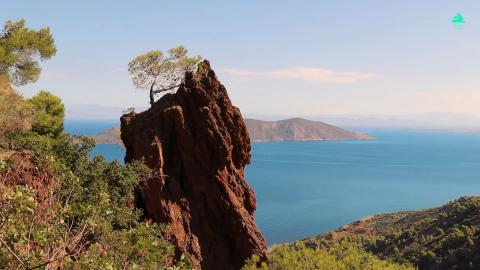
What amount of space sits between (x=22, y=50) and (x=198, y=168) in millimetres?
21241

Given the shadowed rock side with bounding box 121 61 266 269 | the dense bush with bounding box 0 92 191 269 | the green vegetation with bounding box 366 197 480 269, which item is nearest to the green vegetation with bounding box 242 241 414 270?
the shadowed rock side with bounding box 121 61 266 269

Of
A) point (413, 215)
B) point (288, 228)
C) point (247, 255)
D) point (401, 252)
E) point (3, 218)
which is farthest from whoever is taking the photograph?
point (288, 228)

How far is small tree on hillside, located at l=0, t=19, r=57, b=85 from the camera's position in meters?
35.2

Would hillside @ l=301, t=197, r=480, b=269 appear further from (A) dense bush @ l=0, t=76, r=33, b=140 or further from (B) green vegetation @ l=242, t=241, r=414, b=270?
(A) dense bush @ l=0, t=76, r=33, b=140

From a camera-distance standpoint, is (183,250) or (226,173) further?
(226,173)

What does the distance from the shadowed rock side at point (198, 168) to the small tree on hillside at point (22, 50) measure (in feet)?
47.4

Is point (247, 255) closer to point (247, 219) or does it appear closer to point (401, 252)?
point (247, 219)

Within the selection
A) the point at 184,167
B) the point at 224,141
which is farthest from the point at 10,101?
the point at 224,141

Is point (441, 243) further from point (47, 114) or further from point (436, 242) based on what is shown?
point (47, 114)

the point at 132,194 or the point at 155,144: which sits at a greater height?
the point at 155,144

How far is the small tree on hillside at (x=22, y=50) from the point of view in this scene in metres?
35.2

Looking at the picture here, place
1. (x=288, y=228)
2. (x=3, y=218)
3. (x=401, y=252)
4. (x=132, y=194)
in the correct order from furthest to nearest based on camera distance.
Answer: (x=288, y=228), (x=401, y=252), (x=132, y=194), (x=3, y=218)

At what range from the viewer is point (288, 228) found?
12900cm

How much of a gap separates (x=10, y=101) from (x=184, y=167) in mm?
12946
